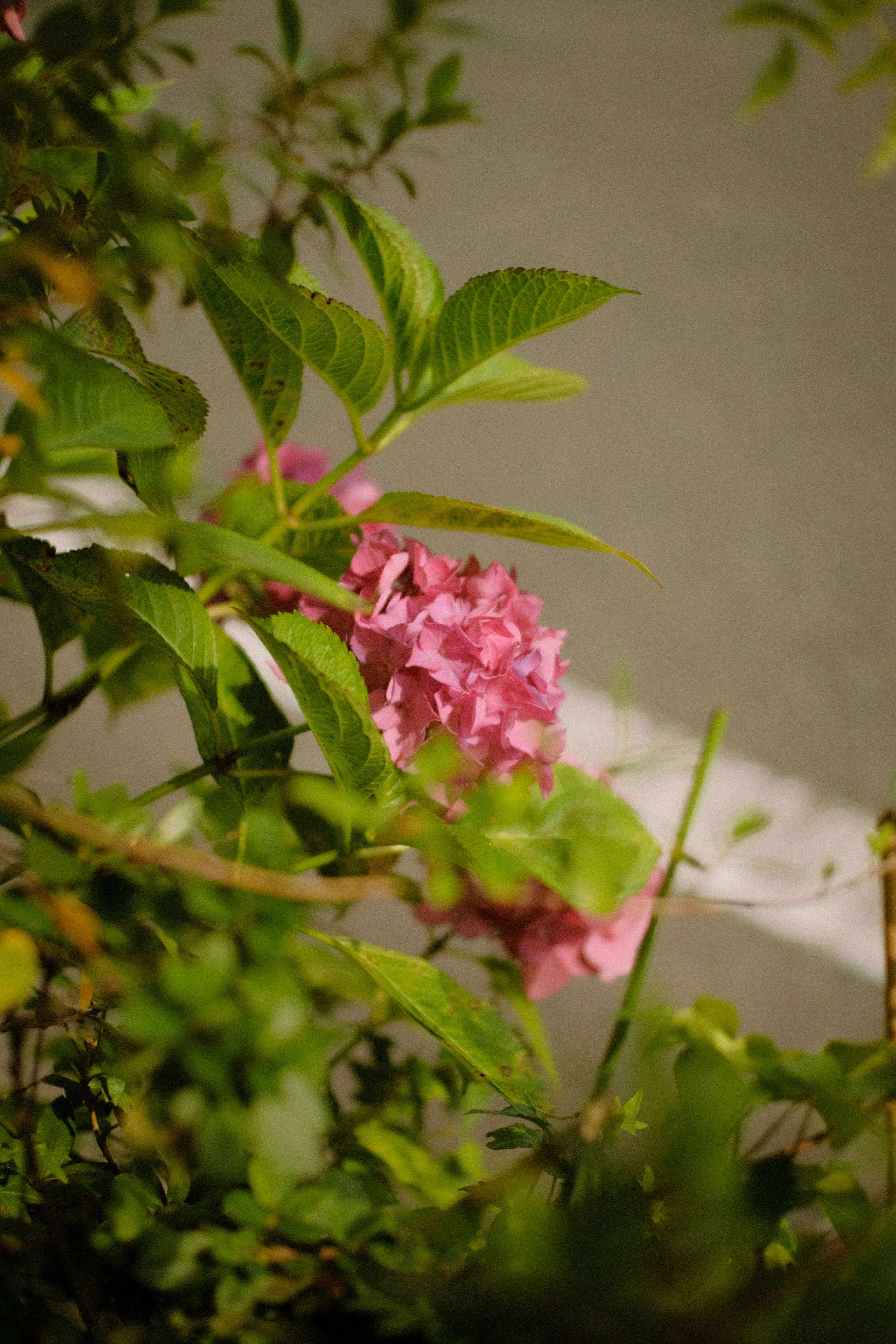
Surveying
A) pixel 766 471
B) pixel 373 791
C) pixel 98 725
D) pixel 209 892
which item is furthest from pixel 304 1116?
pixel 766 471

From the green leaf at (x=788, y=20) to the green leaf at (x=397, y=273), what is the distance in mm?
153

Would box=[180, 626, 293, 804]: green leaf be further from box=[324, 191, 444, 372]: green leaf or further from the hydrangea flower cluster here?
box=[324, 191, 444, 372]: green leaf

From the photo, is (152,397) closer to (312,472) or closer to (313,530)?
(313,530)

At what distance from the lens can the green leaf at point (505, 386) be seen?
0.38m

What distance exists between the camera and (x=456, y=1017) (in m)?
0.33

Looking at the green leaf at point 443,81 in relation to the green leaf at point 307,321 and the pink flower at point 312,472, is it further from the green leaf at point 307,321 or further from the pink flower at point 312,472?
the pink flower at point 312,472

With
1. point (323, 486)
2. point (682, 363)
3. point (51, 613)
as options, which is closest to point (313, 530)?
point (323, 486)

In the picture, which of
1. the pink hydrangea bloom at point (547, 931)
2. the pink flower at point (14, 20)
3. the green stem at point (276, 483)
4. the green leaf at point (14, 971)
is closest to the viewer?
the green leaf at point (14, 971)

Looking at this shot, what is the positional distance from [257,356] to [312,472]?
19 cm

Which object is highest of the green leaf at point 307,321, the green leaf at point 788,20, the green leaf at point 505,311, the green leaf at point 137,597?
the green leaf at point 788,20

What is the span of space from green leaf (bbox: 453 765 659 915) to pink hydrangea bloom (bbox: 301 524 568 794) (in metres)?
0.03

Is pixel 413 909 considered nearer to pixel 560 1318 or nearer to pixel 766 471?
pixel 560 1318

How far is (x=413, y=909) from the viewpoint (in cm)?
51

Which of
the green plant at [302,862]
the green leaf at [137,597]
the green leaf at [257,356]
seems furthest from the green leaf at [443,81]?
the green leaf at [137,597]
